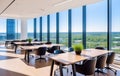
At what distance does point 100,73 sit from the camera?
14.6 ft

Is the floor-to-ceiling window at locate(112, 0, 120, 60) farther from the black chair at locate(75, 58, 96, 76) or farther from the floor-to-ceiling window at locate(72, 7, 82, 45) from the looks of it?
the black chair at locate(75, 58, 96, 76)

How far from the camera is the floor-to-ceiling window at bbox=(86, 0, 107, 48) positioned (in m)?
7.02

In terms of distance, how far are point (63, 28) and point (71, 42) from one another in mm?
1311

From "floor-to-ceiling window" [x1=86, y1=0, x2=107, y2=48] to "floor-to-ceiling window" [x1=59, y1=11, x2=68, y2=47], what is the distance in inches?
74.9

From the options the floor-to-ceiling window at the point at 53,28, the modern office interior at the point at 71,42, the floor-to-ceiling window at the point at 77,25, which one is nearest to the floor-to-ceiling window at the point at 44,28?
the modern office interior at the point at 71,42

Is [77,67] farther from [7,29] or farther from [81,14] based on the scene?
[7,29]

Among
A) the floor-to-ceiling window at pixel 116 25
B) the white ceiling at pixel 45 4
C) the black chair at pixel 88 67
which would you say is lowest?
the black chair at pixel 88 67

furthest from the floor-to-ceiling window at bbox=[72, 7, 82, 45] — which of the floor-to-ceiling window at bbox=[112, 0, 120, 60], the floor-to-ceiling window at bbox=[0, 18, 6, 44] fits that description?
the floor-to-ceiling window at bbox=[0, 18, 6, 44]

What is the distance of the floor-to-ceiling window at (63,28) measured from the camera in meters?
9.02

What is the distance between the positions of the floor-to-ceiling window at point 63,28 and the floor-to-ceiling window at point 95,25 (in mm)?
1904

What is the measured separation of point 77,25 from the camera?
823 cm

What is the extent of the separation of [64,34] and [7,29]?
7832 millimetres

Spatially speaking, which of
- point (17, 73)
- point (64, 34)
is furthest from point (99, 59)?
point (64, 34)

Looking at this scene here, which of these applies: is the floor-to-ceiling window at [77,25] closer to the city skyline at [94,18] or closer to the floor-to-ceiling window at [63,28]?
the city skyline at [94,18]
